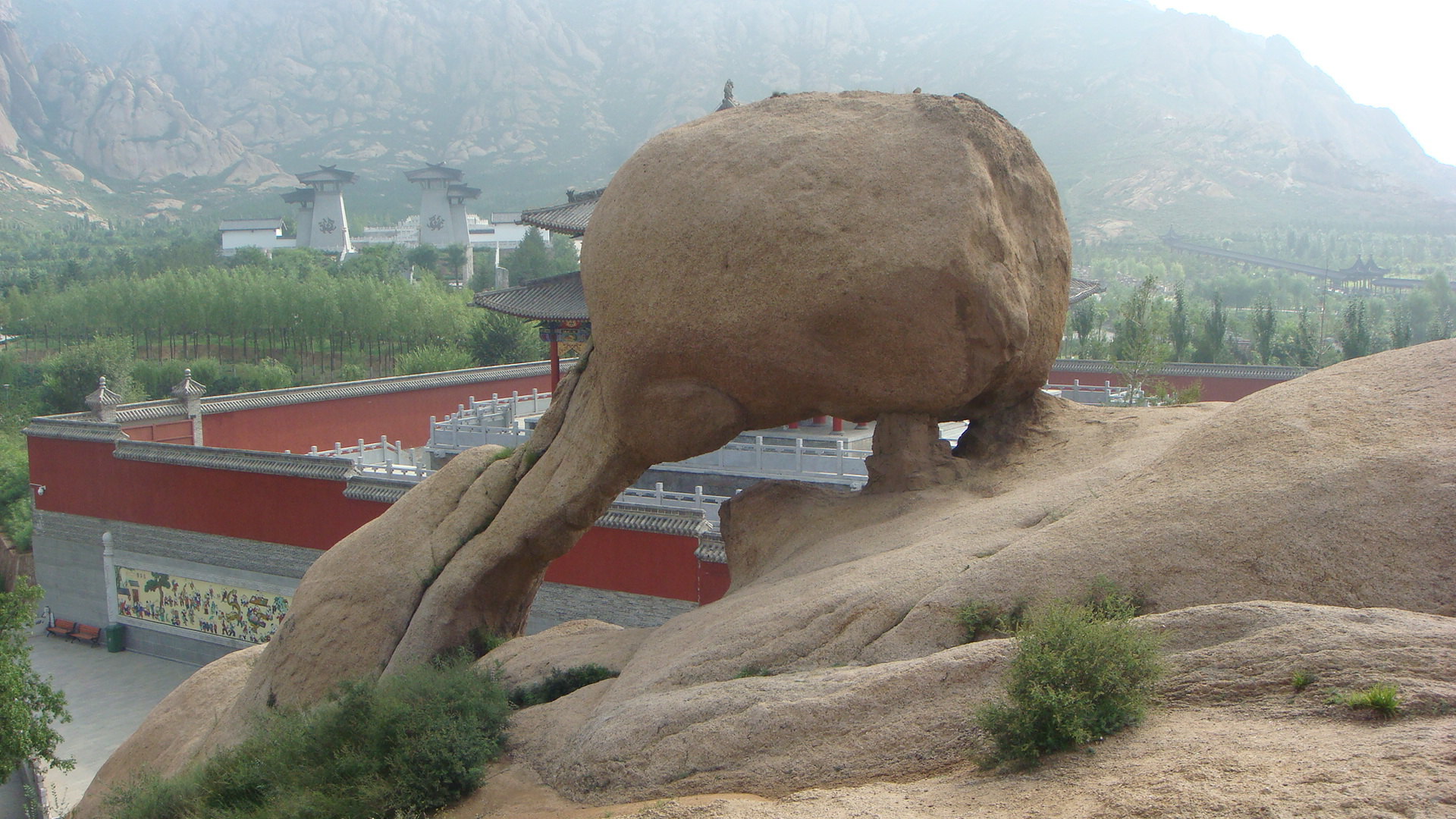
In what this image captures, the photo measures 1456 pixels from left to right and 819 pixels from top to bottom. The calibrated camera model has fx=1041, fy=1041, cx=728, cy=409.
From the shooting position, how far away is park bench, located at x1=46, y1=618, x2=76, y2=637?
58.9 ft

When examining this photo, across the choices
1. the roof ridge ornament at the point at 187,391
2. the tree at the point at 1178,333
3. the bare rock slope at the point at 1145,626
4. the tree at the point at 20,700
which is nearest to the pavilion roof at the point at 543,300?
the roof ridge ornament at the point at 187,391

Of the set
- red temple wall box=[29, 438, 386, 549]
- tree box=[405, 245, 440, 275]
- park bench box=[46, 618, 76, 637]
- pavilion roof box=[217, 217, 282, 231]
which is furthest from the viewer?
pavilion roof box=[217, 217, 282, 231]

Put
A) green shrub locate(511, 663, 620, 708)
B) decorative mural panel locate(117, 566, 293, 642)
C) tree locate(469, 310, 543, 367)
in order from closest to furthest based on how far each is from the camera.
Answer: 1. green shrub locate(511, 663, 620, 708)
2. decorative mural panel locate(117, 566, 293, 642)
3. tree locate(469, 310, 543, 367)

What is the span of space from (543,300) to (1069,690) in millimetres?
17386

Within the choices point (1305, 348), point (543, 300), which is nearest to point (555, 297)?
point (543, 300)

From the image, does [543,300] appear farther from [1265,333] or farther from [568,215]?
[1265,333]

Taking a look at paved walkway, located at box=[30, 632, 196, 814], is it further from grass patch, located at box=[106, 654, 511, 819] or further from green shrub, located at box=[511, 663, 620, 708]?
green shrub, located at box=[511, 663, 620, 708]

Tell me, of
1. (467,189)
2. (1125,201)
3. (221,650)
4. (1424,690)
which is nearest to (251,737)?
(1424,690)

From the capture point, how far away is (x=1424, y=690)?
3.17 metres

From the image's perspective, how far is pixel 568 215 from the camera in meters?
19.4

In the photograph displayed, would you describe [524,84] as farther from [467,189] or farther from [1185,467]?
[1185,467]

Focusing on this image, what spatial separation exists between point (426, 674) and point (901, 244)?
377cm

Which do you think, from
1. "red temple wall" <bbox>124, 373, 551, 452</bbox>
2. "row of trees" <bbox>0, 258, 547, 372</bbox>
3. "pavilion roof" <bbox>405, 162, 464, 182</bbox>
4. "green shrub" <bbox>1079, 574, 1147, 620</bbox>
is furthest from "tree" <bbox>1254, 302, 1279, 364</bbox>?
"pavilion roof" <bbox>405, 162, 464, 182</bbox>

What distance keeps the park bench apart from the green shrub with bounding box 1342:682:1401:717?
1992 centimetres
